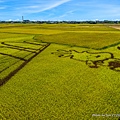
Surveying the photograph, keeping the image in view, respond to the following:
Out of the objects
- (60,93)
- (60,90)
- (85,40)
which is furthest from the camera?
(85,40)

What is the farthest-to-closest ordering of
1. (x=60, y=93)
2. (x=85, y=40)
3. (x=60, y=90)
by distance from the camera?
(x=85, y=40)
(x=60, y=90)
(x=60, y=93)

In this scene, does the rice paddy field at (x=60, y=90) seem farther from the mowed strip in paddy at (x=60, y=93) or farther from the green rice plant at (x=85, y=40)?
the green rice plant at (x=85, y=40)

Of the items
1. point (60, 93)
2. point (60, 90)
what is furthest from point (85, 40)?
point (60, 93)

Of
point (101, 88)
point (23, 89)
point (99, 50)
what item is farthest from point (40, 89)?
point (99, 50)

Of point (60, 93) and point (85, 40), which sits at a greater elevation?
point (85, 40)

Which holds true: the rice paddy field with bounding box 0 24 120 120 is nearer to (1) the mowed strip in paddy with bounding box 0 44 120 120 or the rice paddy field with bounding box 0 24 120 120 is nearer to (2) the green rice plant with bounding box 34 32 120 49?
(1) the mowed strip in paddy with bounding box 0 44 120 120

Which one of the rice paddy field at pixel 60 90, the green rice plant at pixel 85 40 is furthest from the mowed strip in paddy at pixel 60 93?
the green rice plant at pixel 85 40

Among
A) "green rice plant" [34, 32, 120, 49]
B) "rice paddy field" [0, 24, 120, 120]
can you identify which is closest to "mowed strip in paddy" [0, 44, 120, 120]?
"rice paddy field" [0, 24, 120, 120]

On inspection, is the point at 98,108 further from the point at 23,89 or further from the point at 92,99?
the point at 23,89

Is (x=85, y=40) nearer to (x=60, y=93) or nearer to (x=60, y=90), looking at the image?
(x=60, y=90)

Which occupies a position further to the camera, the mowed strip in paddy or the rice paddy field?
the mowed strip in paddy

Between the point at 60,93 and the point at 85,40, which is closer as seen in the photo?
the point at 60,93
